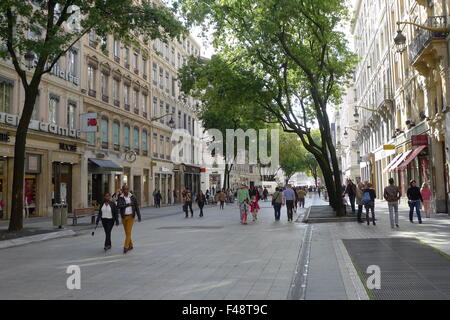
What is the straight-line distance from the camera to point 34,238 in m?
15.2

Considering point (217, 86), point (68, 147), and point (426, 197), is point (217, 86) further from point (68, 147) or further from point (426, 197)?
point (426, 197)

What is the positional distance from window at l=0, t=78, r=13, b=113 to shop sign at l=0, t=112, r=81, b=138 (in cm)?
54

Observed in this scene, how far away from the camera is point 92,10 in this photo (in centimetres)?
1614

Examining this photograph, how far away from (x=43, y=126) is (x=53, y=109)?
7.09 feet

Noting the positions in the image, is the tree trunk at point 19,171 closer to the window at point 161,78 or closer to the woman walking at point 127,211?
the woman walking at point 127,211

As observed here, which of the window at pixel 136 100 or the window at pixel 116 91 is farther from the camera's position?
the window at pixel 136 100

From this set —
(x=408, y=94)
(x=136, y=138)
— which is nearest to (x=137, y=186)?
(x=136, y=138)

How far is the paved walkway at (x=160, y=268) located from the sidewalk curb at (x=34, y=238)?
49 cm

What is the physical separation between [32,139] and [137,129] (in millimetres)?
15929

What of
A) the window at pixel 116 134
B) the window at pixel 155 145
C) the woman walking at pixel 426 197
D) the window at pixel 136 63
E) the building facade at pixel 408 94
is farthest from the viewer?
the window at pixel 155 145

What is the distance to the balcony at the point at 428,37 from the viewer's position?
67.3 feet

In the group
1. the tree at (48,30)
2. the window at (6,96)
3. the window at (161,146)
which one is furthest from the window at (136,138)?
the tree at (48,30)
